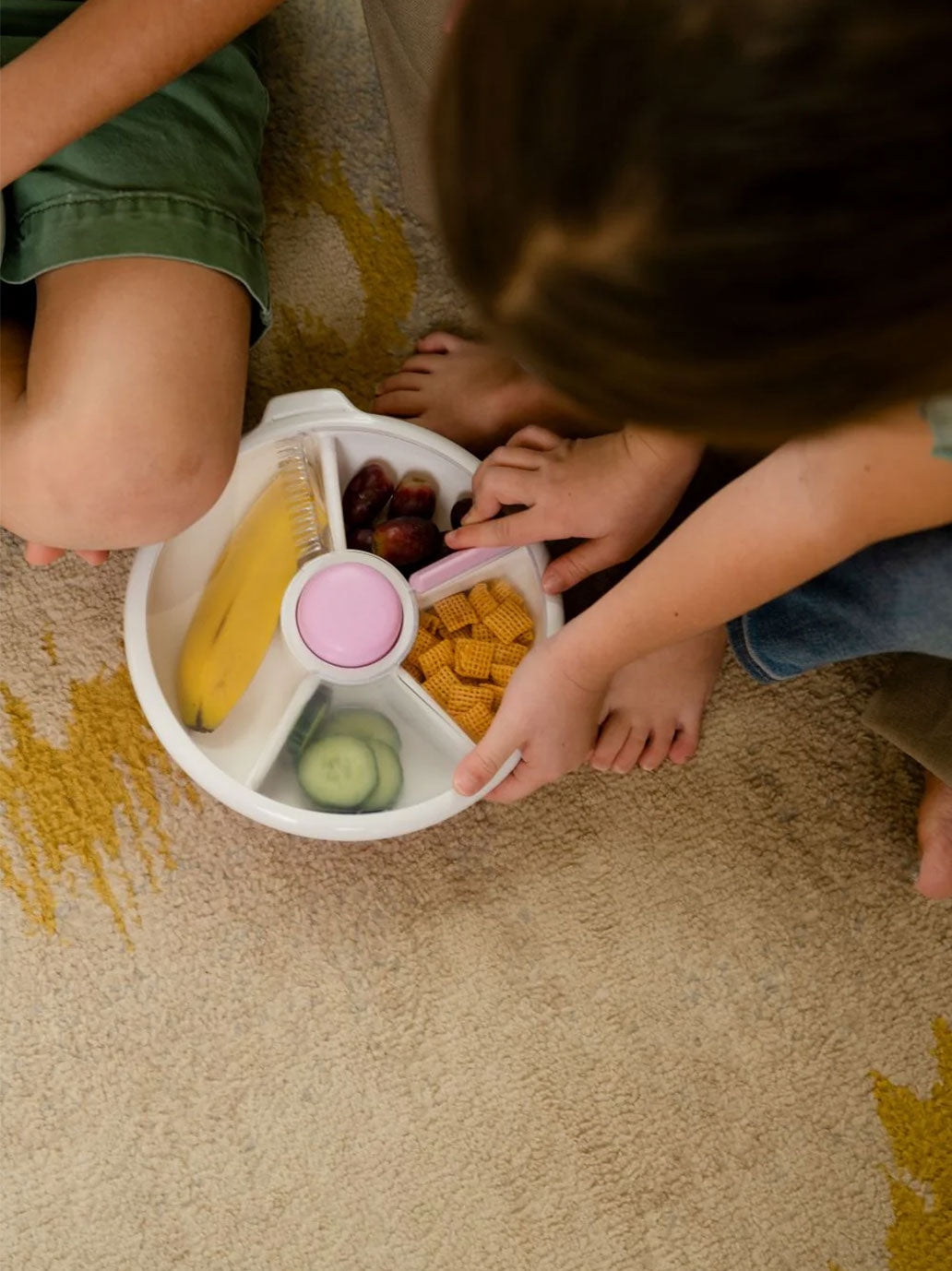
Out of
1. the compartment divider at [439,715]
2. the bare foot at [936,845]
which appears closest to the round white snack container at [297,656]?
the compartment divider at [439,715]

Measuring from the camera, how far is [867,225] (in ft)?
1.06

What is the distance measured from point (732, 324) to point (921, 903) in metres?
0.64

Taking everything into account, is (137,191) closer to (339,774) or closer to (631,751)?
(339,774)

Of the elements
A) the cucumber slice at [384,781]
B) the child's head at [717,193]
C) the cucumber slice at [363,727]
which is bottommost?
the cucumber slice at [384,781]

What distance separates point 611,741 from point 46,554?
1.38ft

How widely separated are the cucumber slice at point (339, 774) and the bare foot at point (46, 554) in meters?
0.20

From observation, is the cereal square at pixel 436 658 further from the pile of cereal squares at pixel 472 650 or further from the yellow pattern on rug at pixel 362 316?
the yellow pattern on rug at pixel 362 316

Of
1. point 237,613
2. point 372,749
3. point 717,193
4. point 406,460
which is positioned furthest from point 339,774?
point 717,193

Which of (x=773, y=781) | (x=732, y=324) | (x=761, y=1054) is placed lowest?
(x=761, y=1054)

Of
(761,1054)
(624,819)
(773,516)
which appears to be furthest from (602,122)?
(761,1054)

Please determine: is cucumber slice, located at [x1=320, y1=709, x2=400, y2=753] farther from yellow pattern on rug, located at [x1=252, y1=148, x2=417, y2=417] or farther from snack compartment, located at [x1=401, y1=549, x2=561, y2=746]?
yellow pattern on rug, located at [x1=252, y1=148, x2=417, y2=417]

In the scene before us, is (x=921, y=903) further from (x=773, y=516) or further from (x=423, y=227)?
(x=423, y=227)

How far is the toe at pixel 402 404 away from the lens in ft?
2.80

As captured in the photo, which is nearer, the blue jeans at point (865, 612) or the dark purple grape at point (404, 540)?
the blue jeans at point (865, 612)
